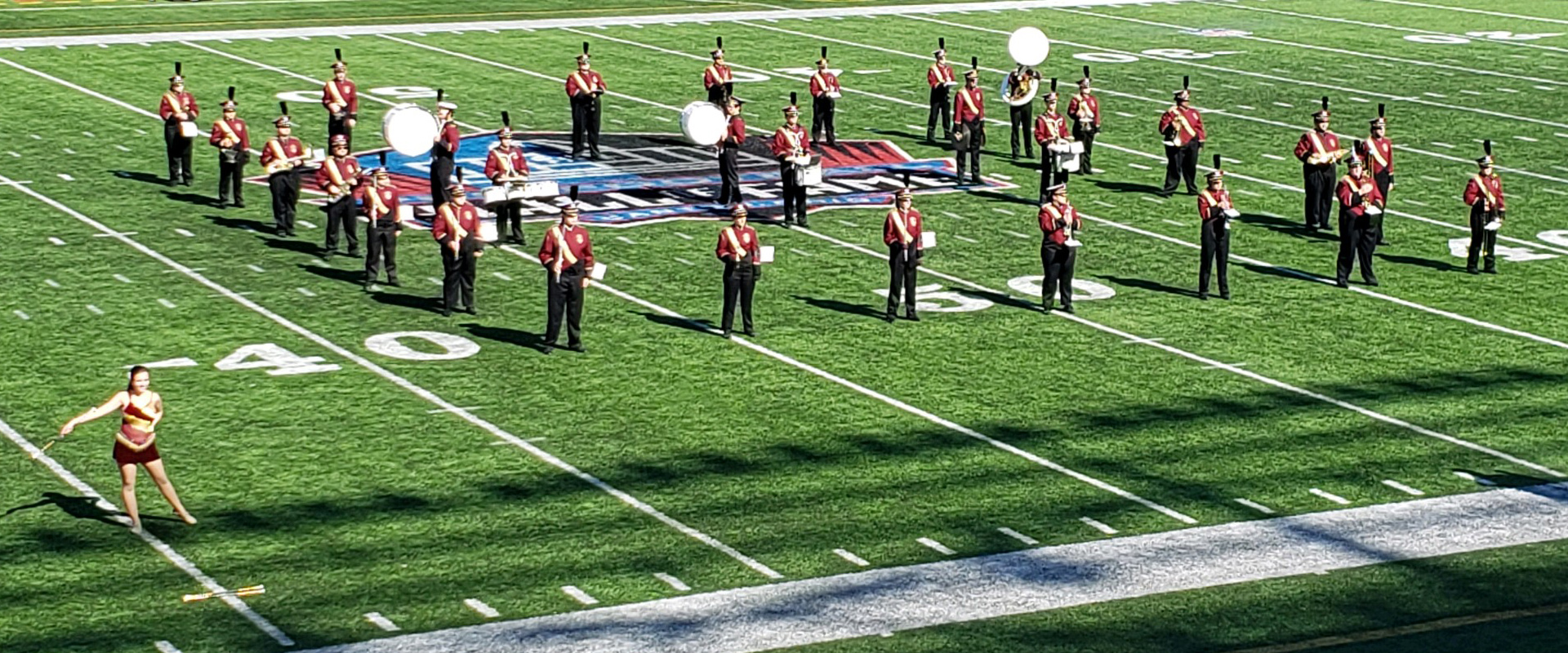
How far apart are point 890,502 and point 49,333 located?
10.5m

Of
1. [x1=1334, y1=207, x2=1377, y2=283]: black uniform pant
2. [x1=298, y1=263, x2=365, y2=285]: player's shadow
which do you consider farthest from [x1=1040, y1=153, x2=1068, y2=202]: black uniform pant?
[x1=298, y1=263, x2=365, y2=285]: player's shadow

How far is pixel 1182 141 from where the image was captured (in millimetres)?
35531

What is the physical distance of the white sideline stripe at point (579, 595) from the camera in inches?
724

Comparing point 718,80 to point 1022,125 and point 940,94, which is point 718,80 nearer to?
point 940,94

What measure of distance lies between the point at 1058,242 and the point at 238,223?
11.5 metres

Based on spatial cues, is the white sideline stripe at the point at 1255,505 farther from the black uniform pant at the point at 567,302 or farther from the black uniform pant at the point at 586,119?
the black uniform pant at the point at 586,119

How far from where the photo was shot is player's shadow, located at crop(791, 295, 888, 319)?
28.3 meters

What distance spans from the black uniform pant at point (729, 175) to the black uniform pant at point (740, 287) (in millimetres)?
7268

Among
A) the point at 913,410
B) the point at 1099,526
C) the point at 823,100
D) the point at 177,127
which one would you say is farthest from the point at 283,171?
the point at 1099,526

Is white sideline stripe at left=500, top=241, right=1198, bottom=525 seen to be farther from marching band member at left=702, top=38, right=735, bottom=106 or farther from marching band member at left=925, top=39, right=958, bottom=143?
marching band member at left=702, top=38, right=735, bottom=106

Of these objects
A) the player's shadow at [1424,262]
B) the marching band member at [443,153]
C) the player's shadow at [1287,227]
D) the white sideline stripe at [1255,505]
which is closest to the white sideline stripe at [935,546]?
the white sideline stripe at [1255,505]

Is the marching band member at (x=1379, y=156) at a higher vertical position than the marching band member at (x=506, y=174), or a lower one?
higher

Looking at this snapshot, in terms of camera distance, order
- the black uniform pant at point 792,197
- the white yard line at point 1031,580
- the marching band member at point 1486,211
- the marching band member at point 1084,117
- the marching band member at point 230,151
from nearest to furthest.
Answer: the white yard line at point 1031,580 → the marching band member at point 1486,211 → the black uniform pant at point 792,197 → the marching band member at point 230,151 → the marching band member at point 1084,117

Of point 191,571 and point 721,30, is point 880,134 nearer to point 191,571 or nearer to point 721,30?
point 721,30
